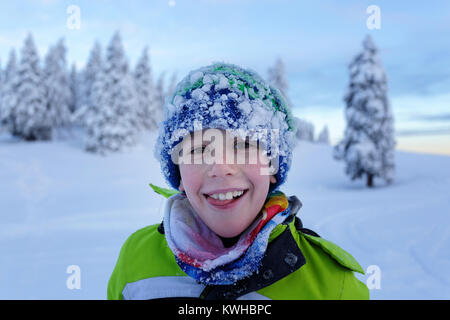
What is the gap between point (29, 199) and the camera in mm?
14789

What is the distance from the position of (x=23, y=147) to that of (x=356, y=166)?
2920 cm

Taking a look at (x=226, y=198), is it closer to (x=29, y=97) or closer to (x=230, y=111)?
(x=230, y=111)

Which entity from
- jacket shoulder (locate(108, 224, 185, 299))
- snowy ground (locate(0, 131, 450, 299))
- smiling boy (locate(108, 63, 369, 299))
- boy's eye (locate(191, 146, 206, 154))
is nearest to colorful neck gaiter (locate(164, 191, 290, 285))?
smiling boy (locate(108, 63, 369, 299))

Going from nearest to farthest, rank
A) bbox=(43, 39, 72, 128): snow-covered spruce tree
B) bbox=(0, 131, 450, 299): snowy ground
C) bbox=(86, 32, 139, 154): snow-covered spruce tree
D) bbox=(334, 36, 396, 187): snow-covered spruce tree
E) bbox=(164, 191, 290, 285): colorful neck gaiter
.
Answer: bbox=(164, 191, 290, 285): colorful neck gaiter < bbox=(0, 131, 450, 299): snowy ground < bbox=(334, 36, 396, 187): snow-covered spruce tree < bbox=(86, 32, 139, 154): snow-covered spruce tree < bbox=(43, 39, 72, 128): snow-covered spruce tree

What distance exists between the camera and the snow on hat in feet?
6.41

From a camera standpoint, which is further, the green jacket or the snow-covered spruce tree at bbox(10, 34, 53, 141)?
the snow-covered spruce tree at bbox(10, 34, 53, 141)

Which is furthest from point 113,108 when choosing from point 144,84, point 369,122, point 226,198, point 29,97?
point 226,198

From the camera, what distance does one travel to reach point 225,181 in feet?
6.03

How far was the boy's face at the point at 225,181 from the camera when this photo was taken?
6.06 ft

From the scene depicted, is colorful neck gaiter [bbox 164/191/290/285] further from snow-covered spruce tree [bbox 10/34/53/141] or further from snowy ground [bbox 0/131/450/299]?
snow-covered spruce tree [bbox 10/34/53/141]

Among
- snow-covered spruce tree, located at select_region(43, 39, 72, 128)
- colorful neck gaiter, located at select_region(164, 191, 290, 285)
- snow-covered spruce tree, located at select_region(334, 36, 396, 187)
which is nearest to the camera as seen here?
colorful neck gaiter, located at select_region(164, 191, 290, 285)

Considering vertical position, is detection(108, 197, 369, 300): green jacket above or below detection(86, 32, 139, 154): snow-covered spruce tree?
below

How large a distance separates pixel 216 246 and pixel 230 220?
244mm

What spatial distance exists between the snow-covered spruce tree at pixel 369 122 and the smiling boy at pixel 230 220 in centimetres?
2083
